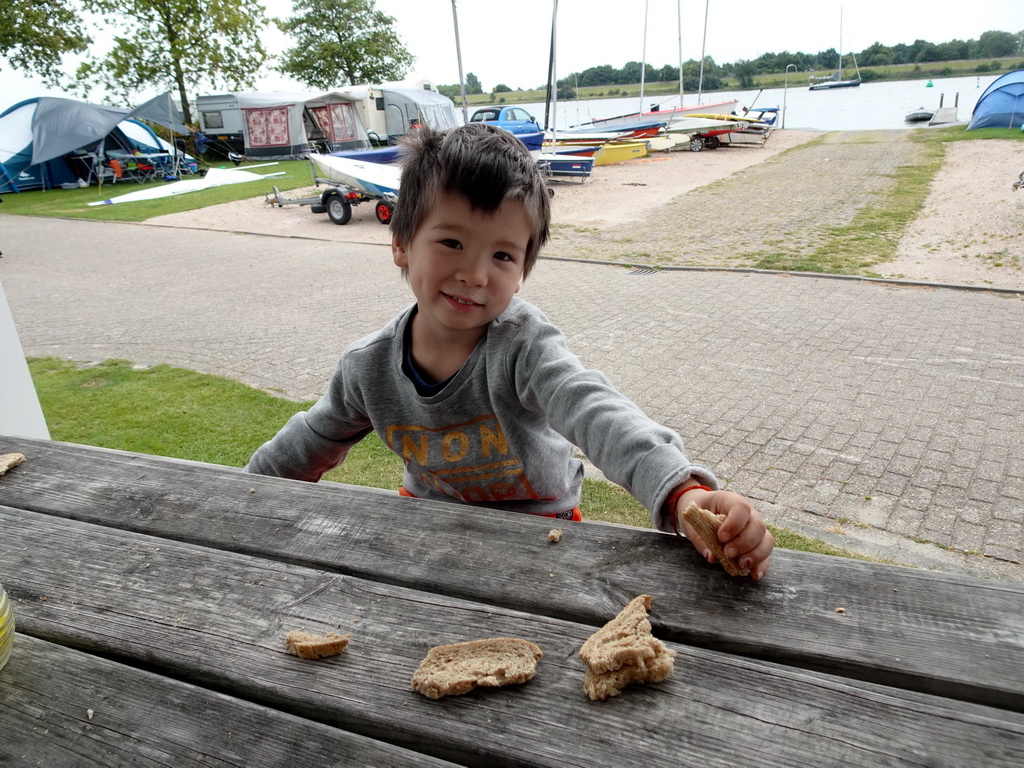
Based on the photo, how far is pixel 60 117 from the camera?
21.2 meters

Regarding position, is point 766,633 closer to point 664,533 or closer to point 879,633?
point 879,633

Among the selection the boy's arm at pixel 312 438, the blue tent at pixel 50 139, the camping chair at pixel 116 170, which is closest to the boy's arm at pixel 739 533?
the boy's arm at pixel 312 438

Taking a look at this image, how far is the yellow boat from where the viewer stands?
860 inches

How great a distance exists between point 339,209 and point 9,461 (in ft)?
42.7

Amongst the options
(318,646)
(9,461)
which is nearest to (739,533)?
(318,646)

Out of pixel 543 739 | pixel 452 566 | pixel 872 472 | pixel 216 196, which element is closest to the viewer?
pixel 543 739

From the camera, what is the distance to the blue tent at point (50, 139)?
69.4 ft

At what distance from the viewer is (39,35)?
1139 inches

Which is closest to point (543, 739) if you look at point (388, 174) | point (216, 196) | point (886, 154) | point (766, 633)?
point (766, 633)

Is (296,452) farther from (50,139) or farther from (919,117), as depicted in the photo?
(919,117)

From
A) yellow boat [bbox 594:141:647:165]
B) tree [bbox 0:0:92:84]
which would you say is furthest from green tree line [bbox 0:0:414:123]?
yellow boat [bbox 594:141:647:165]

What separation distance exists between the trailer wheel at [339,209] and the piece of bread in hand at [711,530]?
13753mm

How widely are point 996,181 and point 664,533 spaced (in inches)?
625

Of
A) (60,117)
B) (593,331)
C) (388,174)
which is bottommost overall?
(593,331)
